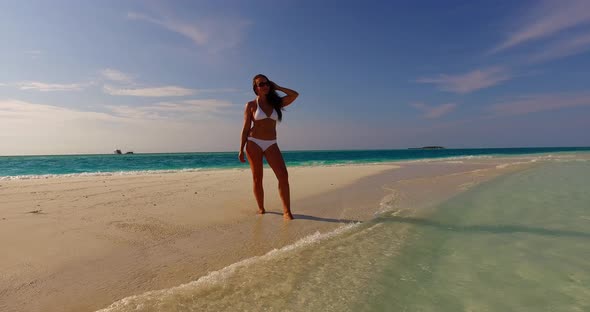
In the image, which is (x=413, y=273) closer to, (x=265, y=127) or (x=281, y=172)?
(x=281, y=172)

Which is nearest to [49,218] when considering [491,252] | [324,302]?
[324,302]

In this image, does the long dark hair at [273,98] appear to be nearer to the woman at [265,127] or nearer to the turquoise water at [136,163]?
the woman at [265,127]

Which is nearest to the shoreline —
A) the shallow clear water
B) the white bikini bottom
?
the white bikini bottom

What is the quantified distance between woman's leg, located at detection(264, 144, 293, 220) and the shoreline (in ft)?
1.01

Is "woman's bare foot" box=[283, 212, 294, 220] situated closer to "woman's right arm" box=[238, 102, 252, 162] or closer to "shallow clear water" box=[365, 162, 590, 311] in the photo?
"woman's right arm" box=[238, 102, 252, 162]

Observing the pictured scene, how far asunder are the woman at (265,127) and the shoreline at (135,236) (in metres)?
0.76

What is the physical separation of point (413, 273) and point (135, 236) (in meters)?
3.17

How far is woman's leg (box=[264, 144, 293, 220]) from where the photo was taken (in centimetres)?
480

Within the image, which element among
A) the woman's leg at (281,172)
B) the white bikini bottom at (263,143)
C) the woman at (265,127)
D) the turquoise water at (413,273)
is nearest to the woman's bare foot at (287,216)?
the woman's leg at (281,172)

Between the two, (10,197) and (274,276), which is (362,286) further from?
(10,197)

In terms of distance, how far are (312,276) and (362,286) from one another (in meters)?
0.40

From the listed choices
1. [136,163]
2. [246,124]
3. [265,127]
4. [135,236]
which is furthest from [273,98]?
[136,163]

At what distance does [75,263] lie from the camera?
112 inches

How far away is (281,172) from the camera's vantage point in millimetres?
4918
